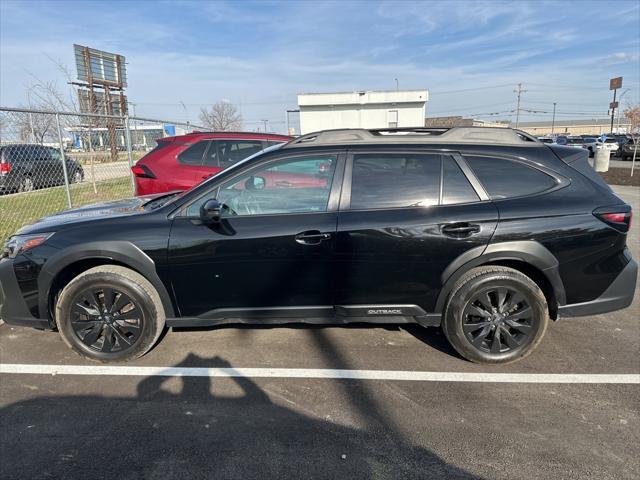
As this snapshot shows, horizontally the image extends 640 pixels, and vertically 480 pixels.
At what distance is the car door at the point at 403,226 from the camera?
3150 millimetres

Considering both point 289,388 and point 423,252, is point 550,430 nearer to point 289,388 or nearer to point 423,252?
point 423,252

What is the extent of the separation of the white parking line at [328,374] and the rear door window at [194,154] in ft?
12.4

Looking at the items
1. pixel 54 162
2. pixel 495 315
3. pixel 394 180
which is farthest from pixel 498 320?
pixel 54 162

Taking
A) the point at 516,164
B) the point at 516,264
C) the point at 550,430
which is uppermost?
the point at 516,164

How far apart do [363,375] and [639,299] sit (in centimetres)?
354

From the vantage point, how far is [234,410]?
279 cm

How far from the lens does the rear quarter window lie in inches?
128

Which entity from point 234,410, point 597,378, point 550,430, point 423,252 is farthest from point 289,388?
point 597,378

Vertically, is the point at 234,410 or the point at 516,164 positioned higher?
the point at 516,164

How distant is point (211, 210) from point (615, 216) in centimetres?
302

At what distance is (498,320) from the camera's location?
10.7 ft

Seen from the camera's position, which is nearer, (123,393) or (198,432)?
(198,432)

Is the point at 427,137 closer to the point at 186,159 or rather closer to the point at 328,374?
the point at 328,374

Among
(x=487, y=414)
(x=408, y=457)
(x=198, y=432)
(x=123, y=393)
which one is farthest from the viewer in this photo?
(x=123, y=393)
